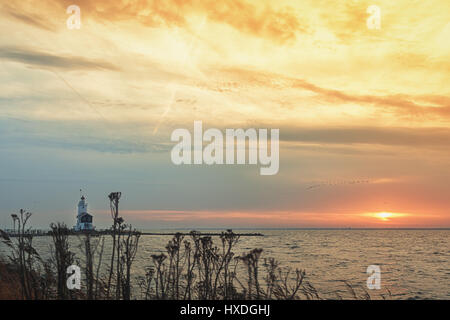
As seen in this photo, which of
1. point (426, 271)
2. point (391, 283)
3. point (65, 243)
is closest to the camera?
point (65, 243)

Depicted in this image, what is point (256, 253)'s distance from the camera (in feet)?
32.7
